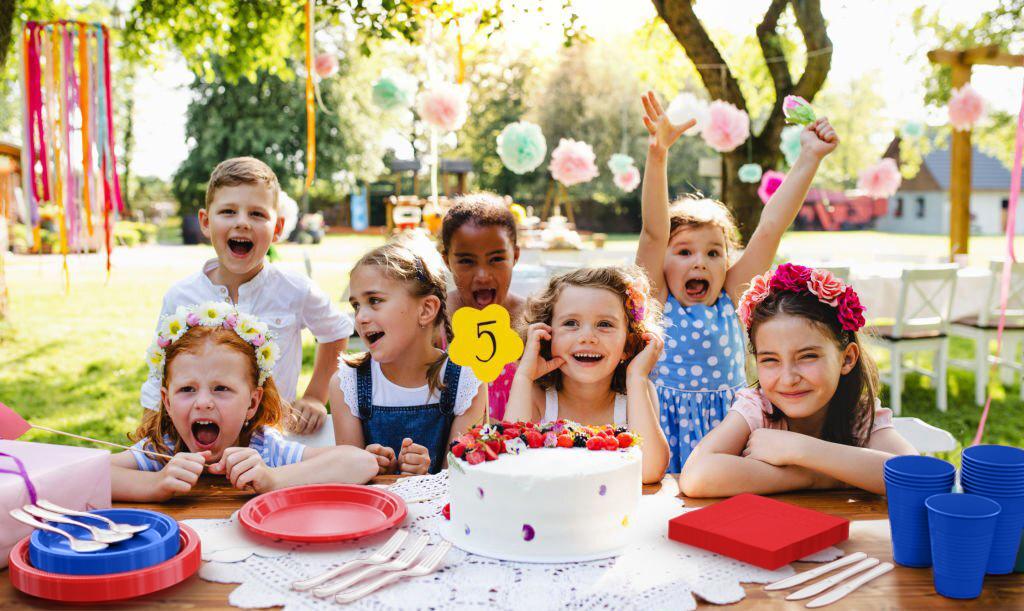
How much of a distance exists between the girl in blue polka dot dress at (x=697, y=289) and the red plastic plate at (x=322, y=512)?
1.36m

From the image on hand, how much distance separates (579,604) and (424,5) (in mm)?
4424

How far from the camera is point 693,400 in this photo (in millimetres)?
2873

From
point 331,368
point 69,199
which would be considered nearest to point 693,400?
point 331,368

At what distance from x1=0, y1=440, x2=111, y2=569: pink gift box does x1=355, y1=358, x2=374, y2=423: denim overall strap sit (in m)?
0.89

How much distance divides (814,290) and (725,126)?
166 inches

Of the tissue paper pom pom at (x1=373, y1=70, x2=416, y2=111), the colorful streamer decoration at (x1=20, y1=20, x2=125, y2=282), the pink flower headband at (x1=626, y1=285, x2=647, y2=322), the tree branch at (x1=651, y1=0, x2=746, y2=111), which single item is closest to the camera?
the pink flower headband at (x1=626, y1=285, x2=647, y2=322)

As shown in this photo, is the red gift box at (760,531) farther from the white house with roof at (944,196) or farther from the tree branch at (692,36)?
the white house with roof at (944,196)

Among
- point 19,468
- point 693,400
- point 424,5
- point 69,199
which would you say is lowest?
point 693,400

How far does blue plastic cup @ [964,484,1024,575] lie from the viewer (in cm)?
129

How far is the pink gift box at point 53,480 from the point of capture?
1.33 metres

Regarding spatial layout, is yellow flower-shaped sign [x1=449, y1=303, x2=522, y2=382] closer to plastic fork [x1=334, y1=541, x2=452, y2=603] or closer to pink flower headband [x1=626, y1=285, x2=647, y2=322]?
plastic fork [x1=334, y1=541, x2=452, y2=603]

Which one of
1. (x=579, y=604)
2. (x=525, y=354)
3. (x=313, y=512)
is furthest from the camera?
(x=525, y=354)

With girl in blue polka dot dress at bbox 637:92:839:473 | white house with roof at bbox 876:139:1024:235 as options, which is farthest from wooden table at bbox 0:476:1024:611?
white house with roof at bbox 876:139:1024:235

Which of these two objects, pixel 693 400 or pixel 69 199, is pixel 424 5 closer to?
pixel 69 199
